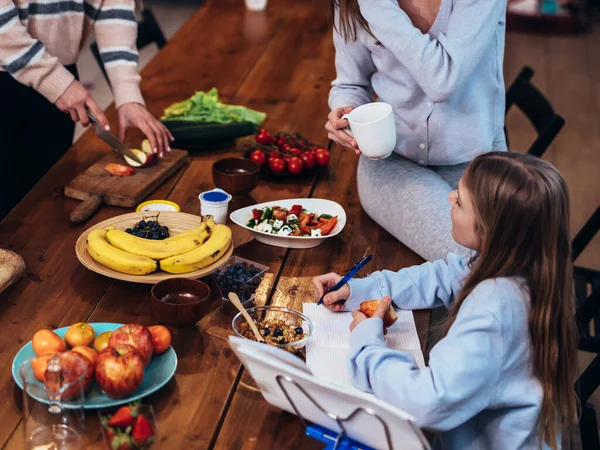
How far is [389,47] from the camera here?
2.02 meters

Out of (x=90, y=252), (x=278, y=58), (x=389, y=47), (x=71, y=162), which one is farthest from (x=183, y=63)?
(x=90, y=252)

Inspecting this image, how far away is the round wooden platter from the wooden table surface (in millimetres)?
47

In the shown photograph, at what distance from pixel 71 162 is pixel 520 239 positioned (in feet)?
4.80

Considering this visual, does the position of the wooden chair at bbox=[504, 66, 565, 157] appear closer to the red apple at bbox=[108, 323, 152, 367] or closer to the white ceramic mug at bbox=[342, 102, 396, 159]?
the white ceramic mug at bbox=[342, 102, 396, 159]

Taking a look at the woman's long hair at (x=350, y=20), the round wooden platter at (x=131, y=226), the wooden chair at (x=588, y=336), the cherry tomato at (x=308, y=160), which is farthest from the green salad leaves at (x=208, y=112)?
the wooden chair at (x=588, y=336)

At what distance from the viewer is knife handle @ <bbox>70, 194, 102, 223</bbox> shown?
204 cm

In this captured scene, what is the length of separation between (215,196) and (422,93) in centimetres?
63

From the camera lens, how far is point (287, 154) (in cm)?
235

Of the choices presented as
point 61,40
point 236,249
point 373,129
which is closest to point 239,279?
point 236,249

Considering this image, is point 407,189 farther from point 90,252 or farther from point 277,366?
point 277,366

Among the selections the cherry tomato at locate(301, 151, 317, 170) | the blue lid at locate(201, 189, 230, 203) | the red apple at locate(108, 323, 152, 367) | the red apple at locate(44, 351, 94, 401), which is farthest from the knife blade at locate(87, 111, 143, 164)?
the red apple at locate(44, 351, 94, 401)

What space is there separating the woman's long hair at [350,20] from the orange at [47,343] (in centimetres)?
117

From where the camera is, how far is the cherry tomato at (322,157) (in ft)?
7.73

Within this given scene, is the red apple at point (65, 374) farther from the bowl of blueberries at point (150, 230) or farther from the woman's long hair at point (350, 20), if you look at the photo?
Result: the woman's long hair at point (350, 20)
